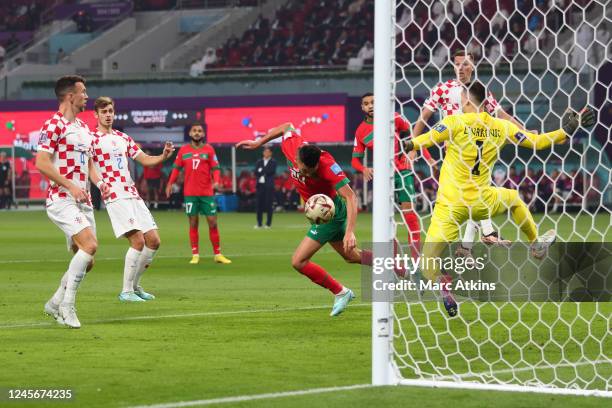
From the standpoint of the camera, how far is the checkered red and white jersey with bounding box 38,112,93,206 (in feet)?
35.2

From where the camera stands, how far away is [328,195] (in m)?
11.5

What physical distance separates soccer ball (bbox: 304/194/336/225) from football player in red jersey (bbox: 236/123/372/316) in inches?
3.7

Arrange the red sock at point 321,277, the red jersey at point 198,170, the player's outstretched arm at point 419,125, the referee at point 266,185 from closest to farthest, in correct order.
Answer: the player's outstretched arm at point 419,125 → the red sock at point 321,277 → the red jersey at point 198,170 → the referee at point 266,185

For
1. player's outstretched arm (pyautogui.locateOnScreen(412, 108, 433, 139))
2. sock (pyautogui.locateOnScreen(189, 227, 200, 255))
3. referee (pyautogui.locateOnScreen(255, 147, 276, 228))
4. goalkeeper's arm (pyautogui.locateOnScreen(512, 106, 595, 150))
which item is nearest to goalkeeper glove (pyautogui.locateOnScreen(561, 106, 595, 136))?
goalkeeper's arm (pyautogui.locateOnScreen(512, 106, 595, 150))

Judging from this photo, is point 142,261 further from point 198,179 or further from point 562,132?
point 198,179

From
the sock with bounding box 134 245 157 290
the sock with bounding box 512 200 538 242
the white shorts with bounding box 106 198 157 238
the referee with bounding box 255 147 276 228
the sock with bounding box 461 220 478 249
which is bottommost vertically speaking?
the referee with bounding box 255 147 276 228

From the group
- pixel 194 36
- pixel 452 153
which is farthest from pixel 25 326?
pixel 194 36

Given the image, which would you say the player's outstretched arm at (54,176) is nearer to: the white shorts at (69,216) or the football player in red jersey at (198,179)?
the white shorts at (69,216)

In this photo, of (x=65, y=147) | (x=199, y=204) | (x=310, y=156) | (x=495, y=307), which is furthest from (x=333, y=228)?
(x=199, y=204)

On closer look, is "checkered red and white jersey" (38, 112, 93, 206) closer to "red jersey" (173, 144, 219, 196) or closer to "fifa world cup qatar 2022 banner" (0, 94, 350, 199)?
"red jersey" (173, 144, 219, 196)

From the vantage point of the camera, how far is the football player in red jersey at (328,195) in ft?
35.8

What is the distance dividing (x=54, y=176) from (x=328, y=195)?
2460 mm

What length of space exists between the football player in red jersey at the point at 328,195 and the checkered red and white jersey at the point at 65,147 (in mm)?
1831

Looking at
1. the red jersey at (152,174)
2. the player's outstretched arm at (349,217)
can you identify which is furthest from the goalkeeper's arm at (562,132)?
the red jersey at (152,174)
